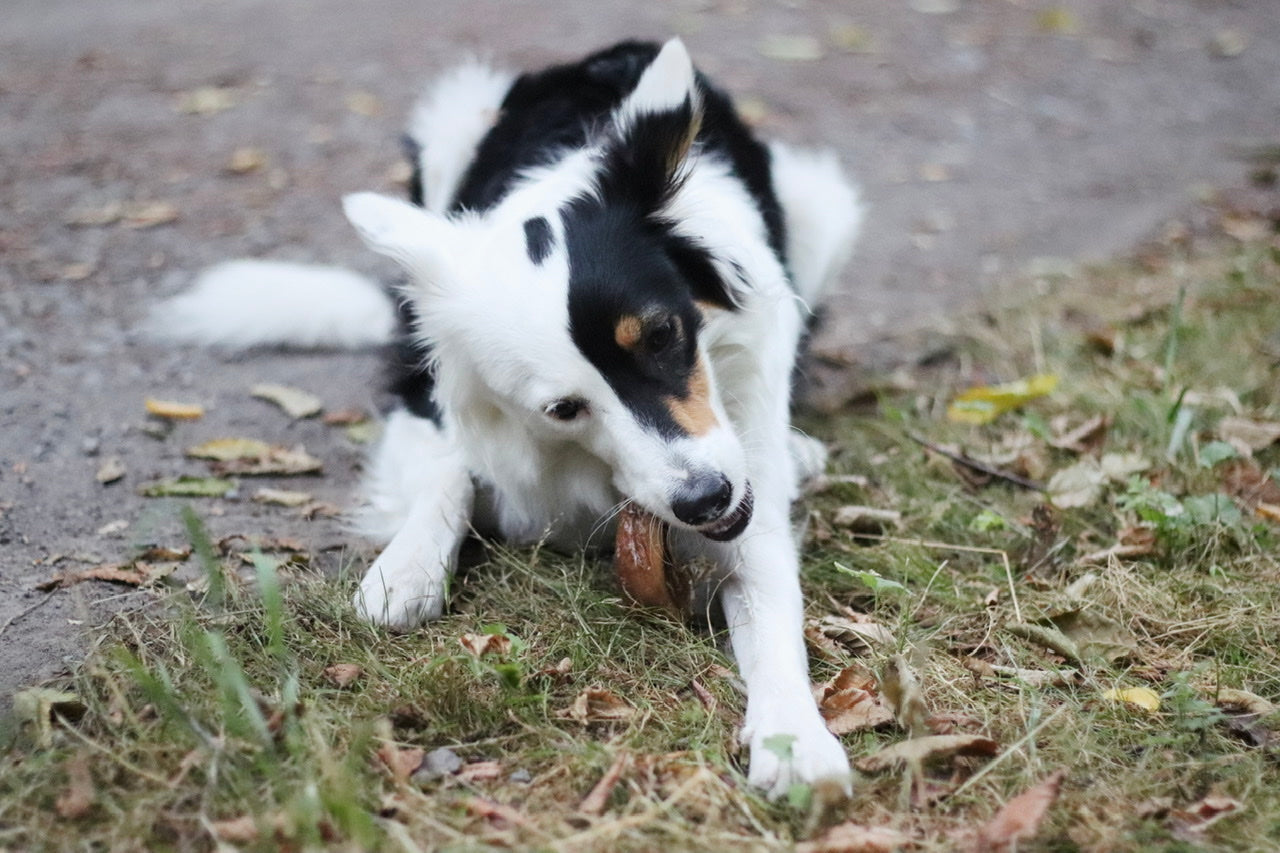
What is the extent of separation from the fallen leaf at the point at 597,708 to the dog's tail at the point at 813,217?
1.77m

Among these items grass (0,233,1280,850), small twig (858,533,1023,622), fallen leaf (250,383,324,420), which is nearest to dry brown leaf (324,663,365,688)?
grass (0,233,1280,850)

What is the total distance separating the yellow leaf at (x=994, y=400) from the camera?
3350 mm

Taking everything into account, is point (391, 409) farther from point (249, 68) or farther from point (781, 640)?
point (249, 68)

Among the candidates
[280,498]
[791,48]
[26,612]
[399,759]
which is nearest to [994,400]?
[280,498]

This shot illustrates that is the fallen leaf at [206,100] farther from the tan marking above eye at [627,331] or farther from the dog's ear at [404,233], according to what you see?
the tan marking above eye at [627,331]

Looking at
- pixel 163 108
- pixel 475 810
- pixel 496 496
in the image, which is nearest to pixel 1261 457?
pixel 496 496

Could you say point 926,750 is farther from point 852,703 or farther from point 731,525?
point 731,525

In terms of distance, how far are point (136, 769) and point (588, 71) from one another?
2.15 m

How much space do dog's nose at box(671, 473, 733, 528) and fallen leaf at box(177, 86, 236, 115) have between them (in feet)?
14.8

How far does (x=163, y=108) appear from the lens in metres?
5.71

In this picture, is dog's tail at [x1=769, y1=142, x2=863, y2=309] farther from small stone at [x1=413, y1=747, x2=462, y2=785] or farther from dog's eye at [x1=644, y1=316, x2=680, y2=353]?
small stone at [x1=413, y1=747, x2=462, y2=785]

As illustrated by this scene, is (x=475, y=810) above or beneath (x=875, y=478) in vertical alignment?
above

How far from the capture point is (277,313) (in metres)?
3.78

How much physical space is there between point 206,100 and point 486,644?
4560 mm
